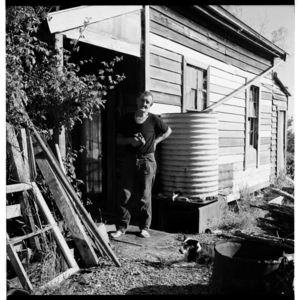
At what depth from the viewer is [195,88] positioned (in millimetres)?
6930

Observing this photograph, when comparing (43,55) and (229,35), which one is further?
(229,35)

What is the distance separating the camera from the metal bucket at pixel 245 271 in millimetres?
2885

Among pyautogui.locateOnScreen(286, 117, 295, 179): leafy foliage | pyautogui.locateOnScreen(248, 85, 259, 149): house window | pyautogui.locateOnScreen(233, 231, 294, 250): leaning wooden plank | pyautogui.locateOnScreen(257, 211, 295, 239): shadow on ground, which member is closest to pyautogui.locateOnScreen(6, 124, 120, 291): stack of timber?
pyautogui.locateOnScreen(233, 231, 294, 250): leaning wooden plank

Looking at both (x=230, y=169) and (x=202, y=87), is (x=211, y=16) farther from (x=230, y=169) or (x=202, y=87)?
(x=230, y=169)

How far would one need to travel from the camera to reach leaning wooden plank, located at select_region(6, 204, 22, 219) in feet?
11.2

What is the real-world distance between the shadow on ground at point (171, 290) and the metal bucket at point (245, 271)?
0.81 feet

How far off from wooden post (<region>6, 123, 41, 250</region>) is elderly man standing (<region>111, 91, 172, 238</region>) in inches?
54.3

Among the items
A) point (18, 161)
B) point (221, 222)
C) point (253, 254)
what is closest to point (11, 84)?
point (18, 161)

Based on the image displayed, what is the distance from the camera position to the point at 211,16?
Answer: 22.6 feet

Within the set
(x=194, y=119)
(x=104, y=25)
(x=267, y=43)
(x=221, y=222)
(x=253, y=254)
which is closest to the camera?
(x=253, y=254)

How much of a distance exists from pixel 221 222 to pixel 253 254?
102 inches

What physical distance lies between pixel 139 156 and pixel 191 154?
1039 millimetres

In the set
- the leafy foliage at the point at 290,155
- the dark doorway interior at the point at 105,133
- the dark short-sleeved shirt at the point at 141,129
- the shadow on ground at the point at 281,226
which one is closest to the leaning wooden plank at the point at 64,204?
the dark short-sleeved shirt at the point at 141,129

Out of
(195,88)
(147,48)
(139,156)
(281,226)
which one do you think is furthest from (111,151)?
(281,226)
